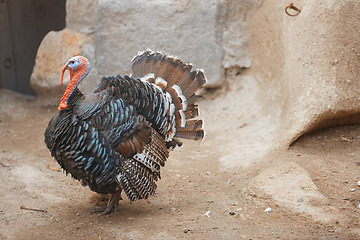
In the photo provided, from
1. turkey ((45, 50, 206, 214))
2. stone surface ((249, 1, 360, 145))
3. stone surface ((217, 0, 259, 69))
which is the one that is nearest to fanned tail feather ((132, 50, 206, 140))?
turkey ((45, 50, 206, 214))

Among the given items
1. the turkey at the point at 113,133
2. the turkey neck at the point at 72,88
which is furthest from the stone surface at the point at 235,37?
the turkey neck at the point at 72,88

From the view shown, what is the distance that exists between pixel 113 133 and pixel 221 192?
4.02 ft

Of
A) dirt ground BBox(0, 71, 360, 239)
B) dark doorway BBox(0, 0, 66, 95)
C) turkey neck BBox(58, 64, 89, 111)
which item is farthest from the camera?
dark doorway BBox(0, 0, 66, 95)

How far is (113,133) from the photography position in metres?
3.64

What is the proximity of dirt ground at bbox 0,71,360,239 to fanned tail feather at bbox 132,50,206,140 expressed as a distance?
0.62m

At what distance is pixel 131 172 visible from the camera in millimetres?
3684

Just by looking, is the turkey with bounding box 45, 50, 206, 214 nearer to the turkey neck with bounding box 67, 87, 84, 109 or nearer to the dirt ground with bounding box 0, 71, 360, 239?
the turkey neck with bounding box 67, 87, 84, 109

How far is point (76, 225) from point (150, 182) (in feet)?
2.20

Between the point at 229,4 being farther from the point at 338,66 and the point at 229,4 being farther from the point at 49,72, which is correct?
the point at 49,72

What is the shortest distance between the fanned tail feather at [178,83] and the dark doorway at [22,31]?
4166 mm

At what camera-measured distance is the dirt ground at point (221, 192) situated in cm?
349

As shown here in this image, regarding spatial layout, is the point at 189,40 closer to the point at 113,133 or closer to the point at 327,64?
the point at 327,64

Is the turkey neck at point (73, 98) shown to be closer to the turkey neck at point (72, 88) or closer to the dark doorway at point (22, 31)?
the turkey neck at point (72, 88)

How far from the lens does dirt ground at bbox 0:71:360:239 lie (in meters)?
3.49
